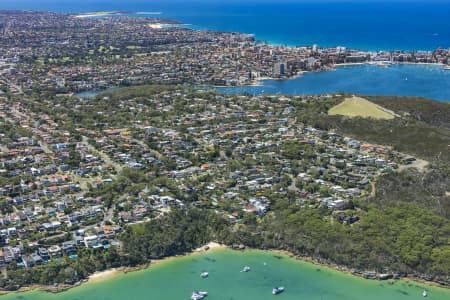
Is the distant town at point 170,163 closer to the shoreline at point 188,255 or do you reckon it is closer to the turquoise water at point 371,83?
the shoreline at point 188,255

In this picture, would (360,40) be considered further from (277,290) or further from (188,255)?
(277,290)

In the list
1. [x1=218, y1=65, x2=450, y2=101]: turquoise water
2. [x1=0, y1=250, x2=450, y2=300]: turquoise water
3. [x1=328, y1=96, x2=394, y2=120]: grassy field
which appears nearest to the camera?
[x1=0, y1=250, x2=450, y2=300]: turquoise water

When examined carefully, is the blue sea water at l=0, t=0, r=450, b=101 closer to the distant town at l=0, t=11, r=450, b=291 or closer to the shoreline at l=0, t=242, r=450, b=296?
the distant town at l=0, t=11, r=450, b=291

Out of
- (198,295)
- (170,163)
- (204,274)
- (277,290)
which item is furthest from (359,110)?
(198,295)

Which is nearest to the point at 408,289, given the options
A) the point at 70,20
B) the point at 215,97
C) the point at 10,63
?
the point at 215,97

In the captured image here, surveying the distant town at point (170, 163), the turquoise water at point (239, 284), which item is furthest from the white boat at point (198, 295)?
the distant town at point (170, 163)

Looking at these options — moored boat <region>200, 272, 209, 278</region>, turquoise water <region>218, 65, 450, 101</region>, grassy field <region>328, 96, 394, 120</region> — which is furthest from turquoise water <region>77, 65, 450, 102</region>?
moored boat <region>200, 272, 209, 278</region>
